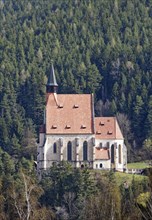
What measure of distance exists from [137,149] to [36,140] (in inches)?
569

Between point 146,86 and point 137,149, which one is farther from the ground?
point 146,86

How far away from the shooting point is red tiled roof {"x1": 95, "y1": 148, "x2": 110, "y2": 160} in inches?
5182

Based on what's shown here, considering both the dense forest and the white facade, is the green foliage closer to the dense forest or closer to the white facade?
the dense forest

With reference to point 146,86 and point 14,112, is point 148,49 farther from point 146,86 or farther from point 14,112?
point 14,112

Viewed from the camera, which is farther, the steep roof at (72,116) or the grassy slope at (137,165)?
the grassy slope at (137,165)

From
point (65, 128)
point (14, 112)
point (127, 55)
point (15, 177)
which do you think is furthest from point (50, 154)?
point (127, 55)

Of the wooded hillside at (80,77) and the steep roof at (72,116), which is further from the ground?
the wooded hillside at (80,77)

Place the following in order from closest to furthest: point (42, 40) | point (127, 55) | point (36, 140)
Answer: point (36, 140) → point (127, 55) → point (42, 40)

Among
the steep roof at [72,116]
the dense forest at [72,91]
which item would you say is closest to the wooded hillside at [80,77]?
the dense forest at [72,91]

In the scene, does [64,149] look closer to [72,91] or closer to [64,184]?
[64,184]

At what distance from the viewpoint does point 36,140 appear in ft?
488

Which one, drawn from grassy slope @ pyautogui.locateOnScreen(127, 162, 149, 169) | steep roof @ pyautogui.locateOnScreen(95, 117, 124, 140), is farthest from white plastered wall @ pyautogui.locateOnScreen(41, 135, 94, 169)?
grassy slope @ pyautogui.locateOnScreen(127, 162, 149, 169)

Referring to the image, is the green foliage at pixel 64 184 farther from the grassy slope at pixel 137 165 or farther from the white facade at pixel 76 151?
the grassy slope at pixel 137 165

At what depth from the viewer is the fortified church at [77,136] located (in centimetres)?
13225
